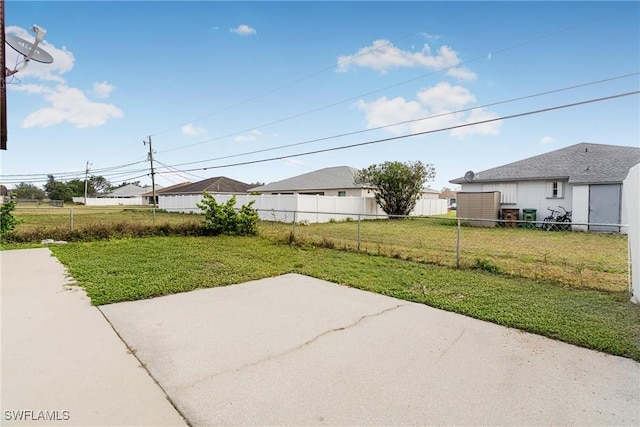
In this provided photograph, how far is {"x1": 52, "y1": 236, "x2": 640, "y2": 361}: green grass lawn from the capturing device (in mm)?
3750

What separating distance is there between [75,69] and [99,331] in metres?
13.4

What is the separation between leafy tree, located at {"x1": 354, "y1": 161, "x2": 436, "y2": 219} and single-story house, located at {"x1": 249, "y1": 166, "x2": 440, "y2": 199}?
1.41 meters

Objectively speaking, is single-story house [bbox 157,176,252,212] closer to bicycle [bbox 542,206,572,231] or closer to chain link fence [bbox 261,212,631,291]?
chain link fence [bbox 261,212,631,291]

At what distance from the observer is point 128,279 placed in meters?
5.53

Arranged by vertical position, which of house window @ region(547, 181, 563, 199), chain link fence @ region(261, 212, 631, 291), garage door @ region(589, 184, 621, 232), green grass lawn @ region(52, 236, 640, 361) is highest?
house window @ region(547, 181, 563, 199)

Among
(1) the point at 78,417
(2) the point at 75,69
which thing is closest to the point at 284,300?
(1) the point at 78,417

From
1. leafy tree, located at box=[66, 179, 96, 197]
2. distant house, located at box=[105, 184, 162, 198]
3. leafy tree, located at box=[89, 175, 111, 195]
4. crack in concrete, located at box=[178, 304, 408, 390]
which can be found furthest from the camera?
leafy tree, located at box=[89, 175, 111, 195]

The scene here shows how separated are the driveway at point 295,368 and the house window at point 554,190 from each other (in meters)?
16.5

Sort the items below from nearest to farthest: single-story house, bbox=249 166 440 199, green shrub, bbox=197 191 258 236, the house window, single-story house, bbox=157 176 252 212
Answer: green shrub, bbox=197 191 258 236, the house window, single-story house, bbox=249 166 440 199, single-story house, bbox=157 176 252 212

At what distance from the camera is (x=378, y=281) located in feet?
19.0

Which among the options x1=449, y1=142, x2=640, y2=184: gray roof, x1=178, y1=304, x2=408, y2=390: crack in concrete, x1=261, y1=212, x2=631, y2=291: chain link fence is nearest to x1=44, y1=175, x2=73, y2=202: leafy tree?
x1=261, y1=212, x2=631, y2=291: chain link fence

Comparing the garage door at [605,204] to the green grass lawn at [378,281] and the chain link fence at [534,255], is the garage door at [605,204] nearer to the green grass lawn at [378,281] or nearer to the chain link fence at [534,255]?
the chain link fence at [534,255]

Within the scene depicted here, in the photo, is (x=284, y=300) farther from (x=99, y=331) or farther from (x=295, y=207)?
(x=295, y=207)

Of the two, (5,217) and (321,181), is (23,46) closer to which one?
(5,217)
